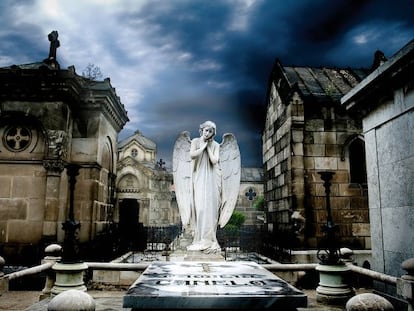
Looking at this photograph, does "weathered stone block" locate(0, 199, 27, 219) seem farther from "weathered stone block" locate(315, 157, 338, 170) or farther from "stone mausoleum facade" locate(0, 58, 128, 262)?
"weathered stone block" locate(315, 157, 338, 170)

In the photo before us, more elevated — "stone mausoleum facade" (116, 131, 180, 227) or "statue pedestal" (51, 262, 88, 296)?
"stone mausoleum facade" (116, 131, 180, 227)

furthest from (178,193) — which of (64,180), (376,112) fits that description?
(376,112)

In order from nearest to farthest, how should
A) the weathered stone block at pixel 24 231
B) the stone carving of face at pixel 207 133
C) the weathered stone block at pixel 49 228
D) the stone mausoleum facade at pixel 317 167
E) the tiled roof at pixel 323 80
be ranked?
1. the stone carving of face at pixel 207 133
2. the weathered stone block at pixel 49 228
3. the weathered stone block at pixel 24 231
4. the stone mausoleum facade at pixel 317 167
5. the tiled roof at pixel 323 80

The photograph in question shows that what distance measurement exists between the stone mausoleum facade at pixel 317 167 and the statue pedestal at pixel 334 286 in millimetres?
3714

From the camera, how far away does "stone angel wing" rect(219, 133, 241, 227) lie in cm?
791

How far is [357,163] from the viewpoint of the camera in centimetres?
1126

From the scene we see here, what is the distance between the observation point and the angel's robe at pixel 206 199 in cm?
757

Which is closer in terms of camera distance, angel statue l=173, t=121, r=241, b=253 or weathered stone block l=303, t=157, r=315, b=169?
angel statue l=173, t=121, r=241, b=253

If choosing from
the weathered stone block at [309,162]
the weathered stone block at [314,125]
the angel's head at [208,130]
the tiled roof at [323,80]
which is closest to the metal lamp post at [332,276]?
the angel's head at [208,130]

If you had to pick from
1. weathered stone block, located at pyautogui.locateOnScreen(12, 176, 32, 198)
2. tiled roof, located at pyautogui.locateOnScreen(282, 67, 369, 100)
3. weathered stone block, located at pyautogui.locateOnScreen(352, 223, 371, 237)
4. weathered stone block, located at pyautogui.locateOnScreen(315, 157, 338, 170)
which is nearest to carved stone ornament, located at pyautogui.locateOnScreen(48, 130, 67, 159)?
weathered stone block, located at pyautogui.locateOnScreen(12, 176, 32, 198)

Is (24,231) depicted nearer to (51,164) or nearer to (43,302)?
(51,164)

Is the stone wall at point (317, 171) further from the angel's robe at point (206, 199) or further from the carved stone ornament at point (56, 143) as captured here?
the carved stone ornament at point (56, 143)

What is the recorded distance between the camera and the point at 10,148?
9.71m

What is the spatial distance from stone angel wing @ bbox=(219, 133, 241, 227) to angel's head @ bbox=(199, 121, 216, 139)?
1.42ft
